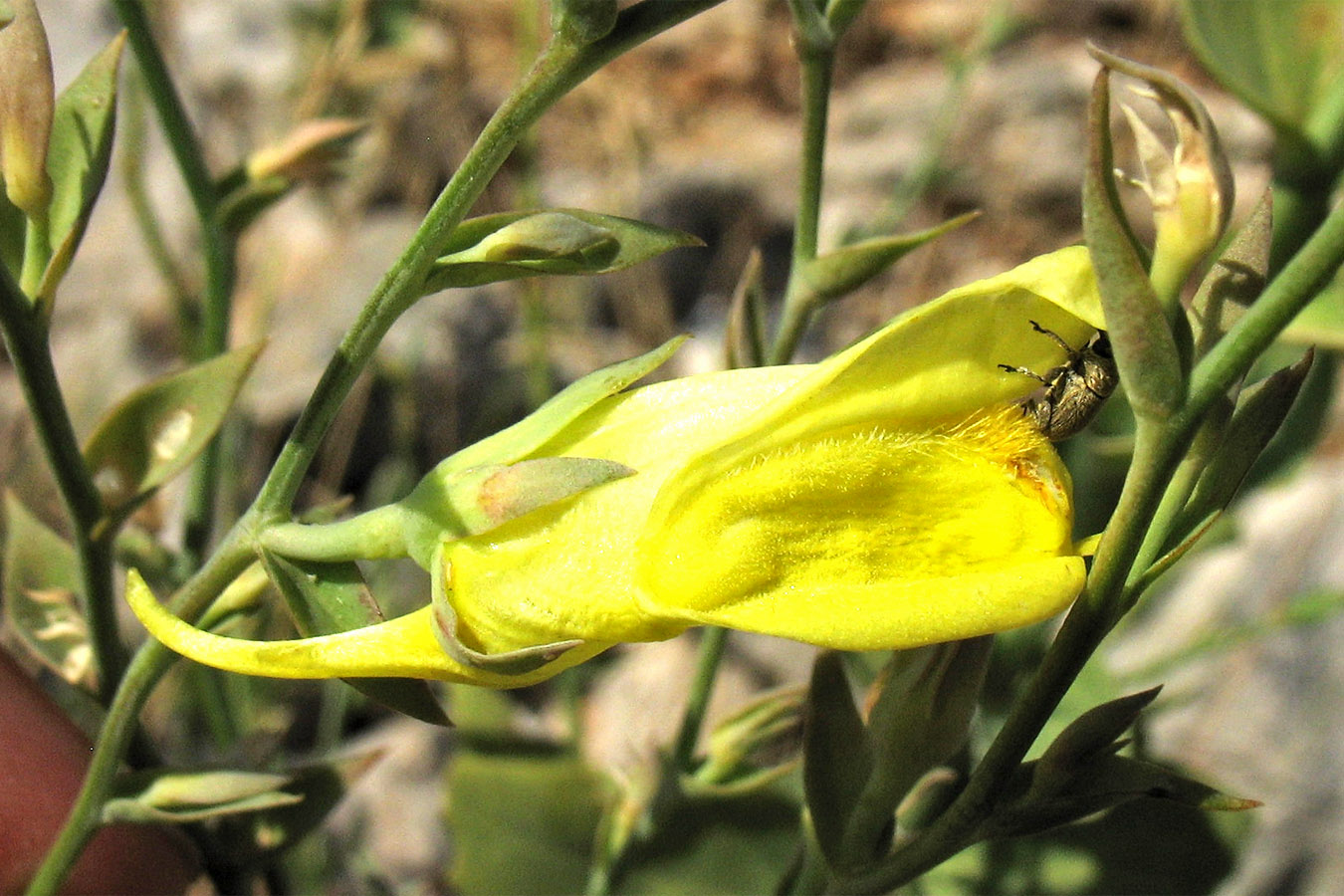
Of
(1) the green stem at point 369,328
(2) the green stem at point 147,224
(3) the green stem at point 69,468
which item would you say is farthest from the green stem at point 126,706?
(2) the green stem at point 147,224

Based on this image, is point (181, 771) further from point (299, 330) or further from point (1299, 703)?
point (299, 330)

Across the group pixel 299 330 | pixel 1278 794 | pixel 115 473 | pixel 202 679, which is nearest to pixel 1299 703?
pixel 1278 794

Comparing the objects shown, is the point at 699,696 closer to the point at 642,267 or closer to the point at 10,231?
the point at 10,231

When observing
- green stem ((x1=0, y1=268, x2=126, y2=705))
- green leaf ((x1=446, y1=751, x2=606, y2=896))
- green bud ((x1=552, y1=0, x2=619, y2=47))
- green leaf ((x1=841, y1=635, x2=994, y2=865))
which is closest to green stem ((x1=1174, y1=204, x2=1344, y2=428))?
green leaf ((x1=841, y1=635, x2=994, y2=865))

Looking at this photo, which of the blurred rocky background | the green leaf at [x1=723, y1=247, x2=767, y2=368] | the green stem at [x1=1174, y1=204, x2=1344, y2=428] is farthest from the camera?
the blurred rocky background

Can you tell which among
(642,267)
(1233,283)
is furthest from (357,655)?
(642,267)

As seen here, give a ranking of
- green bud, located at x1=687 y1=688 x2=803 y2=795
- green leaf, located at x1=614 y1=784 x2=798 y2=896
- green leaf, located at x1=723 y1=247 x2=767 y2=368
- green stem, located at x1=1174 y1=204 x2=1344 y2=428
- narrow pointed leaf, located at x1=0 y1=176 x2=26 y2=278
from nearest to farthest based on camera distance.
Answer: green stem, located at x1=1174 y1=204 x2=1344 y2=428 → narrow pointed leaf, located at x1=0 y1=176 x2=26 y2=278 → green leaf, located at x1=723 y1=247 x2=767 y2=368 → green bud, located at x1=687 y1=688 x2=803 y2=795 → green leaf, located at x1=614 y1=784 x2=798 y2=896

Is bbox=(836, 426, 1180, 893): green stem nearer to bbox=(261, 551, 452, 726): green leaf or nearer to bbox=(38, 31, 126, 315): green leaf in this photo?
bbox=(261, 551, 452, 726): green leaf

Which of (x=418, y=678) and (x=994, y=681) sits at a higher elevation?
(x=418, y=678)
